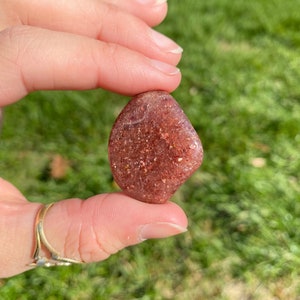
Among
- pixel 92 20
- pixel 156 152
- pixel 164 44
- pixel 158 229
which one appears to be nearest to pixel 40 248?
pixel 158 229

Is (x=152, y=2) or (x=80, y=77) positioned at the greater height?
(x=152, y=2)

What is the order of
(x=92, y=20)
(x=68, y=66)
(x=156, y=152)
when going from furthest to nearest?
(x=92, y=20)
(x=68, y=66)
(x=156, y=152)

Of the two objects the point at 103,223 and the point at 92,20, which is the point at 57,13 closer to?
the point at 92,20

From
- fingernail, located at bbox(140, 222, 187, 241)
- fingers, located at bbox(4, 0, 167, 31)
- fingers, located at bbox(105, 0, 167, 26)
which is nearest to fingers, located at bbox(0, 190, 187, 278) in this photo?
fingernail, located at bbox(140, 222, 187, 241)

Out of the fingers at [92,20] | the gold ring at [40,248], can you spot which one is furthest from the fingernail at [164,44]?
the gold ring at [40,248]

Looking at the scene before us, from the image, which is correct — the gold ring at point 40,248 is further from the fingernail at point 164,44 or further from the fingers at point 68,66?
the fingernail at point 164,44

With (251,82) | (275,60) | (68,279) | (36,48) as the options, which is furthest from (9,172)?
(275,60)
